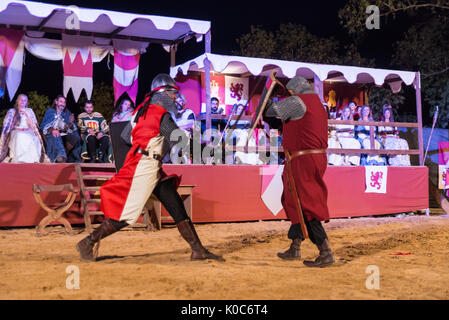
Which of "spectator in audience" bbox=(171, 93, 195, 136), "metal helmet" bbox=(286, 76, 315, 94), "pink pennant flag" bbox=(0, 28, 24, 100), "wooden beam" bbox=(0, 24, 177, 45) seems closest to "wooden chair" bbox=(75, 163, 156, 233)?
"spectator in audience" bbox=(171, 93, 195, 136)

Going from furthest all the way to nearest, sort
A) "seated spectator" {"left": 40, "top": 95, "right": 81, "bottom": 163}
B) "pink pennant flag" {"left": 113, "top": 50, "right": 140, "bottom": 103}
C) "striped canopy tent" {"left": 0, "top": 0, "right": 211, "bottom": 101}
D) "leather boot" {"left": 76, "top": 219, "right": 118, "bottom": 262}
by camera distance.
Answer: "pink pennant flag" {"left": 113, "top": 50, "right": 140, "bottom": 103}, "seated spectator" {"left": 40, "top": 95, "right": 81, "bottom": 163}, "striped canopy tent" {"left": 0, "top": 0, "right": 211, "bottom": 101}, "leather boot" {"left": 76, "top": 219, "right": 118, "bottom": 262}

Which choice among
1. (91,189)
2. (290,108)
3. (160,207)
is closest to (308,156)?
(290,108)

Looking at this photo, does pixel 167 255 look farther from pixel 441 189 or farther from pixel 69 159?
pixel 441 189

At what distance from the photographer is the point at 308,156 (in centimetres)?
492

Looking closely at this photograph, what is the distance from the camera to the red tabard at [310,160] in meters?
4.87

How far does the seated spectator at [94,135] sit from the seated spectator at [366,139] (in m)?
5.41

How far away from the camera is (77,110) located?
75.2 ft

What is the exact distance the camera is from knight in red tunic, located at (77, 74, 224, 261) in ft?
15.8

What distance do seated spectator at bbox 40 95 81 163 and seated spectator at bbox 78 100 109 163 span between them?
0.16 m

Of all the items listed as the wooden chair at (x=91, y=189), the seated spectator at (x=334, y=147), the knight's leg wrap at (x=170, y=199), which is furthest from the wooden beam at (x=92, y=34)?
the knight's leg wrap at (x=170, y=199)

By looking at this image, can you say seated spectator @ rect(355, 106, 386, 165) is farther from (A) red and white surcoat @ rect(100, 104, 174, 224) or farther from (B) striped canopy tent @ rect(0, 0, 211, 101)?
(A) red and white surcoat @ rect(100, 104, 174, 224)

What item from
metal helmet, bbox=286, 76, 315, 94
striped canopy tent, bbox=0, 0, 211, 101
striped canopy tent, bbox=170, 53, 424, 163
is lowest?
metal helmet, bbox=286, 76, 315, 94

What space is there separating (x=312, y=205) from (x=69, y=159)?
5.94 metres

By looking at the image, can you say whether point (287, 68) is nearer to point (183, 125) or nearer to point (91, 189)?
point (183, 125)
